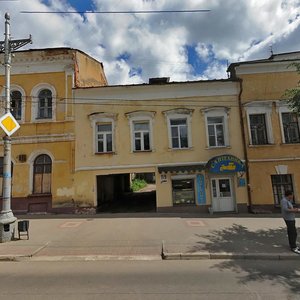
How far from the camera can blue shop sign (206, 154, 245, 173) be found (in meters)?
14.5

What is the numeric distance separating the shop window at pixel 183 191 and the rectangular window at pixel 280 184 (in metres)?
4.66

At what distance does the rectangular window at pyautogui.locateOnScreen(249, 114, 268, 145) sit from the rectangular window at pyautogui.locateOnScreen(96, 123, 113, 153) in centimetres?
850

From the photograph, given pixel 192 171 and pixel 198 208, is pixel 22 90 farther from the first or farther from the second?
pixel 198 208

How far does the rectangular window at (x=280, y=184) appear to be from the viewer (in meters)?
14.9

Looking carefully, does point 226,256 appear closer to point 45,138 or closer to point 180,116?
point 180,116

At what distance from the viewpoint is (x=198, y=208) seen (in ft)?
48.9

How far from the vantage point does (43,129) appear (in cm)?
1552

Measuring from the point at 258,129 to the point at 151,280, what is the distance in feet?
40.8

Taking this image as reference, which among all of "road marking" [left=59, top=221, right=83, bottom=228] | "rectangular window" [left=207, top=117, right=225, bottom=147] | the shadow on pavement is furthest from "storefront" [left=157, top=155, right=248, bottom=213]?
→ "road marking" [left=59, top=221, right=83, bottom=228]

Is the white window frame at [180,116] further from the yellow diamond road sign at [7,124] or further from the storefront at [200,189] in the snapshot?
the yellow diamond road sign at [7,124]

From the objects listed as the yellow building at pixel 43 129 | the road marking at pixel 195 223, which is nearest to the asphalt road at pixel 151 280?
the road marking at pixel 195 223

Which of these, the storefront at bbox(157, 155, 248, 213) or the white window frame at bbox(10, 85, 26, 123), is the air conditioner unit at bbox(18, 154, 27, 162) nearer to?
the white window frame at bbox(10, 85, 26, 123)

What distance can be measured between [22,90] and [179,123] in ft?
32.1

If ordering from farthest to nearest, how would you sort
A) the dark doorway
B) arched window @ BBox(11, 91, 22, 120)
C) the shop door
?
the dark doorway → arched window @ BBox(11, 91, 22, 120) → the shop door
